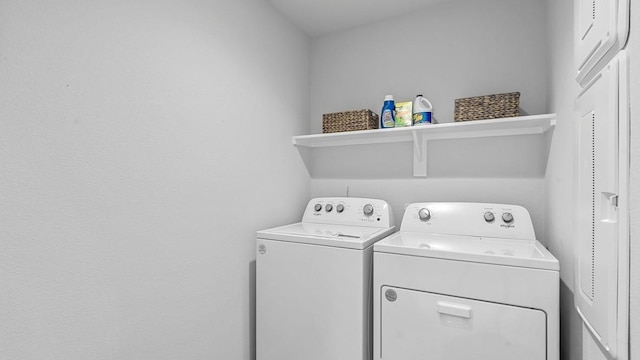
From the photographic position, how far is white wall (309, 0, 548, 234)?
1.70 meters

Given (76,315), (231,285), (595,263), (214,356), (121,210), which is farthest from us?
(231,285)

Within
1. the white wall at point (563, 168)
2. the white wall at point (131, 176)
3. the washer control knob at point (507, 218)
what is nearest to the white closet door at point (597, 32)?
the white wall at point (563, 168)

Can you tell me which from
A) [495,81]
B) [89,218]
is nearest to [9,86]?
[89,218]

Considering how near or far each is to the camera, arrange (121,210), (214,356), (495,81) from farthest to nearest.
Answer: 1. (495,81)
2. (214,356)
3. (121,210)

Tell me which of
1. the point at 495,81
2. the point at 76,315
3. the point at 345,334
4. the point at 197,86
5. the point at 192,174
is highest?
the point at 495,81

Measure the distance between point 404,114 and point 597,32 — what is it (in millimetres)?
1114

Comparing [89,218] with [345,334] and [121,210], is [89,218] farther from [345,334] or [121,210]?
[345,334]

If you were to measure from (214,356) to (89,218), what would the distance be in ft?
3.10

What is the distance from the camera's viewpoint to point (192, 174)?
1404mm

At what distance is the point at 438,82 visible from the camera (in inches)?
76.1

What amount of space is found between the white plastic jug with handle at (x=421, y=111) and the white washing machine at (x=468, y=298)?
716mm

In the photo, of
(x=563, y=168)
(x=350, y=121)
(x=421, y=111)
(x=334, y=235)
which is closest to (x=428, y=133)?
(x=421, y=111)

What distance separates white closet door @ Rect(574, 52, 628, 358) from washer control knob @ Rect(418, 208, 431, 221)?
775 mm

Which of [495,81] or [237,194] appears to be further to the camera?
[495,81]
